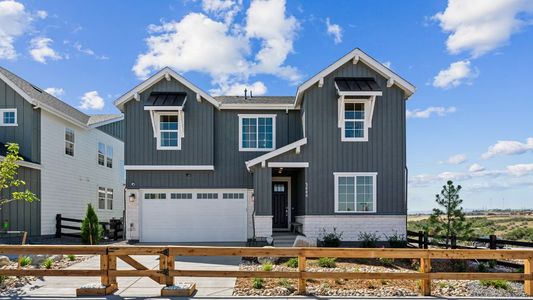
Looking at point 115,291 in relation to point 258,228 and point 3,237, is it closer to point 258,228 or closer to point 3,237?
point 258,228

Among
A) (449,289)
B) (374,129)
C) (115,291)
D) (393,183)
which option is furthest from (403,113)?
(115,291)

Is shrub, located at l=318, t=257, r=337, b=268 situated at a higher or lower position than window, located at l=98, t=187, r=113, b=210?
lower

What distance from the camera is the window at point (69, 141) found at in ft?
68.0

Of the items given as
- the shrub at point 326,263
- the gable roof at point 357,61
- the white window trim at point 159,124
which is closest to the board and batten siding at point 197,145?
the white window trim at point 159,124

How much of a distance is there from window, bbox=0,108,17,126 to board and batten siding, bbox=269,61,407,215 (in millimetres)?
11728

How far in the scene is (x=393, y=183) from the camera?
53.6 ft

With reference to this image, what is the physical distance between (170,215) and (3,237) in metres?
6.47

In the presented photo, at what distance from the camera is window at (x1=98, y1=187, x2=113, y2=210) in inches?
969

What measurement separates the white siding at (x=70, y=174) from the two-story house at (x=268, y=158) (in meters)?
3.94

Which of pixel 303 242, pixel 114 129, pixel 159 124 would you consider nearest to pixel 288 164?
pixel 303 242

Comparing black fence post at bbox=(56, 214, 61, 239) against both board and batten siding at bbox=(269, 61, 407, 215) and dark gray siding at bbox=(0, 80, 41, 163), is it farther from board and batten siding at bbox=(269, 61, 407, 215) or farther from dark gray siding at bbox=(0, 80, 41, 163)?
board and batten siding at bbox=(269, 61, 407, 215)

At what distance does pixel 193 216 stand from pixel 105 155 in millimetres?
10447

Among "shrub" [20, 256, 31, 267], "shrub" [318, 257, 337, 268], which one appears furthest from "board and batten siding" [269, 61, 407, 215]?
"shrub" [20, 256, 31, 267]

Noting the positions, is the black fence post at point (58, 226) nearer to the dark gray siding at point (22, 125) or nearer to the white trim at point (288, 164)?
the dark gray siding at point (22, 125)
